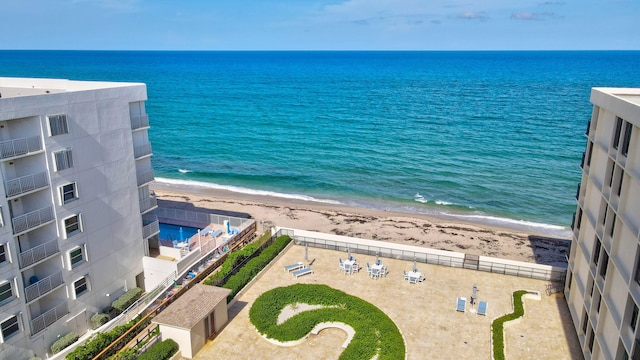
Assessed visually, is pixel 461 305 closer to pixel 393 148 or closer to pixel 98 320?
pixel 98 320

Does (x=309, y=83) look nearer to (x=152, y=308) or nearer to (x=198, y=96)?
(x=198, y=96)

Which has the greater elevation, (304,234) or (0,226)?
(0,226)

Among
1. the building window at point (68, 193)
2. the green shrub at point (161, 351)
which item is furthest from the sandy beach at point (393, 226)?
the green shrub at point (161, 351)

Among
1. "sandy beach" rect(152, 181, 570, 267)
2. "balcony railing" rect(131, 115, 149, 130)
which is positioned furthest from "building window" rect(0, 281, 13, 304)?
"sandy beach" rect(152, 181, 570, 267)

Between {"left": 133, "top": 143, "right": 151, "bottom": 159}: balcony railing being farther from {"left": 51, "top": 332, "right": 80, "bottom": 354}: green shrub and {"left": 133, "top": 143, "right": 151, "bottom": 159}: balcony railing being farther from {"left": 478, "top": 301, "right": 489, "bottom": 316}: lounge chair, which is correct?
{"left": 478, "top": 301, "right": 489, "bottom": 316}: lounge chair

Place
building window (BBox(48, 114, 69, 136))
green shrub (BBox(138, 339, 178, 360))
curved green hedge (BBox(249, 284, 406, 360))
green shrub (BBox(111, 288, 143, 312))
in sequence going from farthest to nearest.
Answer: green shrub (BBox(111, 288, 143, 312))
building window (BBox(48, 114, 69, 136))
curved green hedge (BBox(249, 284, 406, 360))
green shrub (BBox(138, 339, 178, 360))

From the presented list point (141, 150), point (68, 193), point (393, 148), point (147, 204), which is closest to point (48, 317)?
point (68, 193)

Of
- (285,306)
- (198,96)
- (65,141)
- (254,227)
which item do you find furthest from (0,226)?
(198,96)
